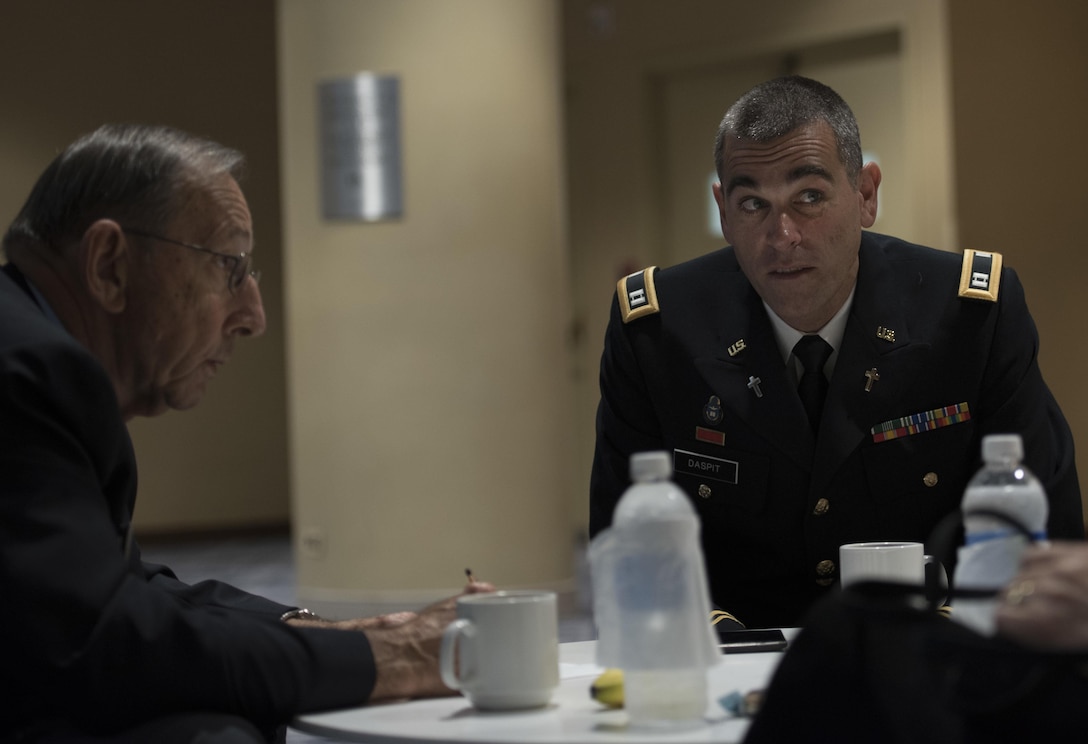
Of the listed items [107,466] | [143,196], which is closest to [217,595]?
[107,466]

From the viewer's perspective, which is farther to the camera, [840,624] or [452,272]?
[452,272]

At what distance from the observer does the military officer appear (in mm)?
2156

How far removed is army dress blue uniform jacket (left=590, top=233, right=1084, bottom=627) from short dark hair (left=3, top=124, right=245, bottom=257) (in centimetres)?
96

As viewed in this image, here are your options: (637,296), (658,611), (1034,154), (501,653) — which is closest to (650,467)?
(658,611)

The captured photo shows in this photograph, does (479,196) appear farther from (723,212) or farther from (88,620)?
(88,620)

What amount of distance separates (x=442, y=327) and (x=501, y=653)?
4443mm

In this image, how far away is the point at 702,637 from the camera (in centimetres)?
117

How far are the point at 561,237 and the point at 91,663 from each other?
15.7 ft

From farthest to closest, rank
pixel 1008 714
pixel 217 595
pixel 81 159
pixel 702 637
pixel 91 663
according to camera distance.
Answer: pixel 217 595 → pixel 81 159 → pixel 91 663 → pixel 702 637 → pixel 1008 714

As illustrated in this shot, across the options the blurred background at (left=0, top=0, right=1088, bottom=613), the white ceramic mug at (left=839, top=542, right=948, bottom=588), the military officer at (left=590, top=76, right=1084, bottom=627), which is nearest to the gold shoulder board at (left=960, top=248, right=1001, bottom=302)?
the military officer at (left=590, top=76, right=1084, bottom=627)

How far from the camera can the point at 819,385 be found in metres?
2.23

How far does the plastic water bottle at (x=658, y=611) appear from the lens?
3.83 feet

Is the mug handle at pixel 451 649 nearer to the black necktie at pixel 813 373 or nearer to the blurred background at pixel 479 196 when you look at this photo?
the black necktie at pixel 813 373

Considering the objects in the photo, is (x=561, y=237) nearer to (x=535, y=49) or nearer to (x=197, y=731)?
(x=535, y=49)
